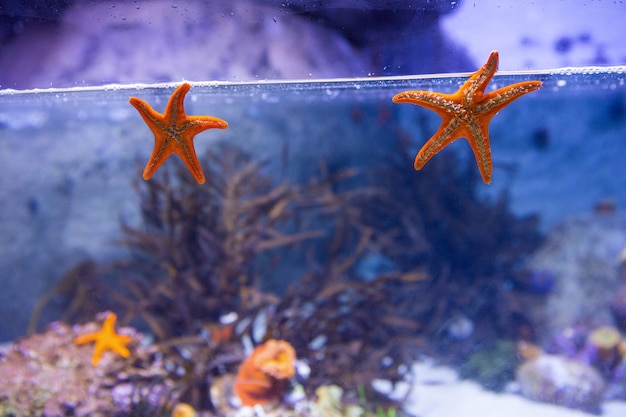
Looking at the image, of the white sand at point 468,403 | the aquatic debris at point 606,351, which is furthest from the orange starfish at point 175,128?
the aquatic debris at point 606,351

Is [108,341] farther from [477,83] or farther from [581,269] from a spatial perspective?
[581,269]

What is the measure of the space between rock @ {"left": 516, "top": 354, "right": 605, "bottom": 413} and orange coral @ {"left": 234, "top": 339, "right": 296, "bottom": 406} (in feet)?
13.4

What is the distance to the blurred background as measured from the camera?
394cm

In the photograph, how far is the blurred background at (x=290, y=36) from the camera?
394 centimetres

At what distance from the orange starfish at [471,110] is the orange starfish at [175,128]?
1.42m

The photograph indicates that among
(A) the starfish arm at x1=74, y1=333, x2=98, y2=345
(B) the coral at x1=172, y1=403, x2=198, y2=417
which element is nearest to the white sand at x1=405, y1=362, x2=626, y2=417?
(B) the coral at x1=172, y1=403, x2=198, y2=417

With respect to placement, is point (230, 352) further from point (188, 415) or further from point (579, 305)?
point (579, 305)

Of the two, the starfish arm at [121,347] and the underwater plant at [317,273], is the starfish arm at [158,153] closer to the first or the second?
the starfish arm at [121,347]

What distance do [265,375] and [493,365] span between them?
4.40 meters

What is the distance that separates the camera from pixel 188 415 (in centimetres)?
513

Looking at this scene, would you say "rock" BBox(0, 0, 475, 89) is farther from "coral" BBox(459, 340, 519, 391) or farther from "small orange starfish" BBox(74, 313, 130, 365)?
"coral" BBox(459, 340, 519, 391)

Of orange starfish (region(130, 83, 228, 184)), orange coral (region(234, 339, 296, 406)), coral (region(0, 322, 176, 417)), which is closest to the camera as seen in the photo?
orange starfish (region(130, 83, 228, 184))

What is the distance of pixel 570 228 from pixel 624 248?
3.38 ft

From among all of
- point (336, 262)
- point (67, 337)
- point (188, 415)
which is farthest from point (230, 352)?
point (336, 262)
